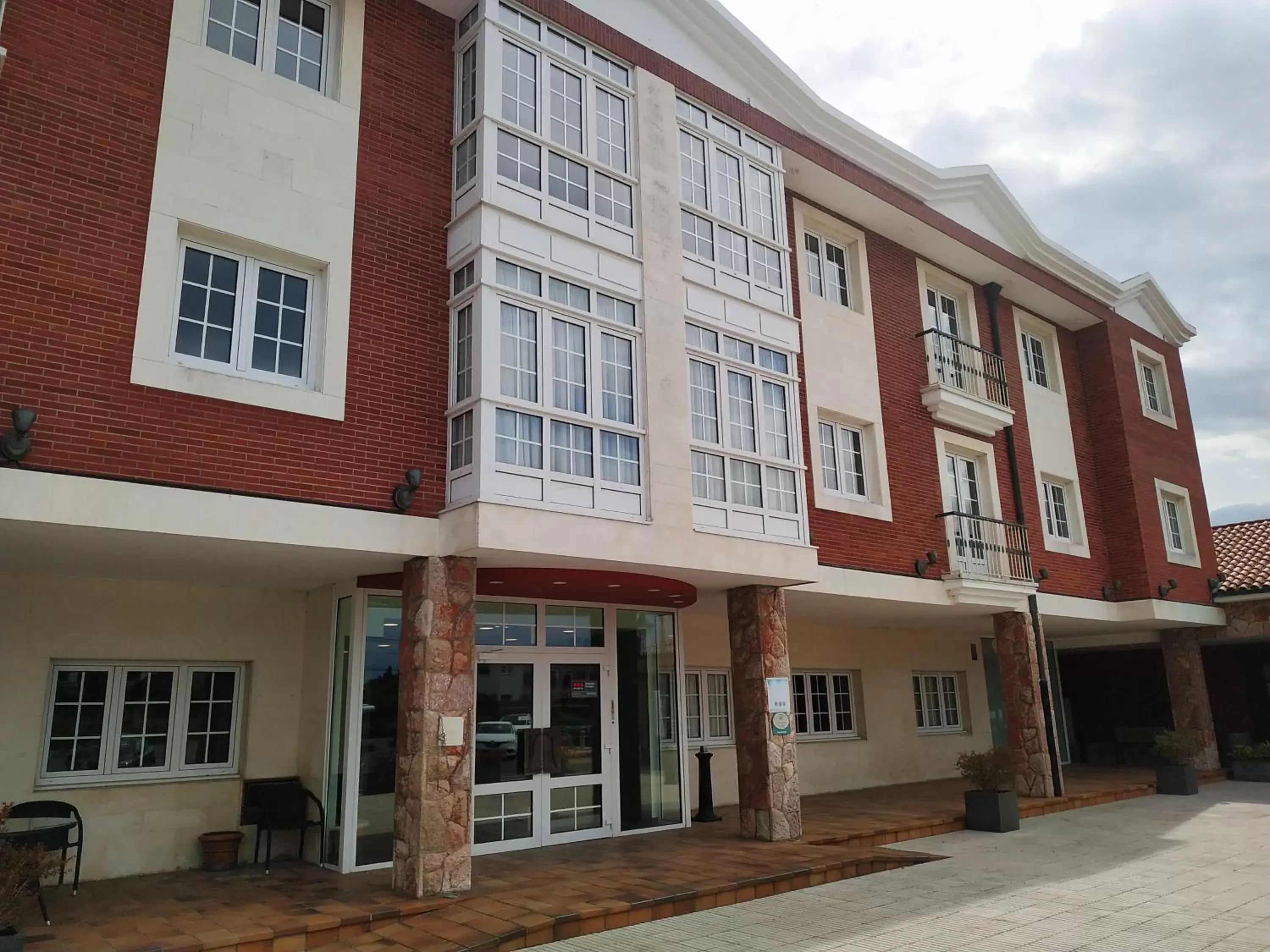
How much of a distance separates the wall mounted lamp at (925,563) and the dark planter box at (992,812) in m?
3.12

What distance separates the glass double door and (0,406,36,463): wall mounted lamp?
508 cm

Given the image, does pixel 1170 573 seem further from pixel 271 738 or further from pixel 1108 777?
pixel 271 738

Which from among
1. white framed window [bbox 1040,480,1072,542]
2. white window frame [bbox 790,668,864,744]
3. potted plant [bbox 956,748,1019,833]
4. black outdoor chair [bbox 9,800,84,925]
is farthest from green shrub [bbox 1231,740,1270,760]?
black outdoor chair [bbox 9,800,84,925]

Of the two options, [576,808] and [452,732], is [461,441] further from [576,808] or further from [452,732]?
[576,808]

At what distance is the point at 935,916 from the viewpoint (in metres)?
7.46

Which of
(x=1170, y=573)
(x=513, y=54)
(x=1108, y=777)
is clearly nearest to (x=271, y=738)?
(x=513, y=54)

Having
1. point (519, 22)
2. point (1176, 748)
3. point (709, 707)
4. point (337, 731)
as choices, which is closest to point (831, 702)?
point (709, 707)

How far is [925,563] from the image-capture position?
1347 cm

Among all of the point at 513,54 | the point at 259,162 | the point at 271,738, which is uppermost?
the point at 513,54

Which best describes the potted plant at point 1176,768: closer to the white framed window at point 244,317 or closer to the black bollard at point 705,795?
the black bollard at point 705,795

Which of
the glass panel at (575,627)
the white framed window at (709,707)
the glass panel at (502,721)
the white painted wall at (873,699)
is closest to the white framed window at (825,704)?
the white painted wall at (873,699)

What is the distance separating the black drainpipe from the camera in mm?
14711

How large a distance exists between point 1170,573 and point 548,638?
545 inches

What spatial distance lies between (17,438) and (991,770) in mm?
11592
